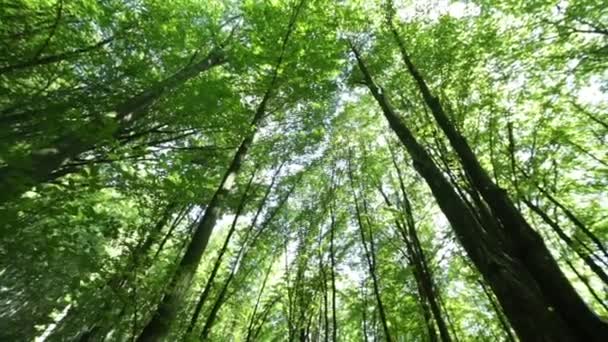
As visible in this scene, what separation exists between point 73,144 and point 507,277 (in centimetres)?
392

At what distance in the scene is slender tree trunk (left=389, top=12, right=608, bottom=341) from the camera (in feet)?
5.89

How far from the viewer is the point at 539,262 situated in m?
2.25

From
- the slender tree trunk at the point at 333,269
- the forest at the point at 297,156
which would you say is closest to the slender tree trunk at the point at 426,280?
the forest at the point at 297,156

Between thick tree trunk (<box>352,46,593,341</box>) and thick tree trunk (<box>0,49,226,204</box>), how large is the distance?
8.52 ft

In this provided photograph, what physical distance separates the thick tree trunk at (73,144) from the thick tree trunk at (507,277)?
260 centimetres

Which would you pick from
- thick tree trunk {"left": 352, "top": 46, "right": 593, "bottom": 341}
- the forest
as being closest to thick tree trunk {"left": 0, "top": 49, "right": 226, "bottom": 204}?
the forest

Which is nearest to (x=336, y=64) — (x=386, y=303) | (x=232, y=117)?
(x=232, y=117)

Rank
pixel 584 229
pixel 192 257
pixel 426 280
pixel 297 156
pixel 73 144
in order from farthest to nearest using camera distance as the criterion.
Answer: pixel 297 156, pixel 584 229, pixel 426 280, pixel 192 257, pixel 73 144

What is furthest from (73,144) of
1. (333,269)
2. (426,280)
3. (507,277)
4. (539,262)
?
(333,269)

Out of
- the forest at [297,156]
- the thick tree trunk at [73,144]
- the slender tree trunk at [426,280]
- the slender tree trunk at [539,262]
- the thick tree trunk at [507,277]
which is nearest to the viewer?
the thick tree trunk at [507,277]

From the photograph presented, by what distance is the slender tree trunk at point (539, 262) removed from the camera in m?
1.79

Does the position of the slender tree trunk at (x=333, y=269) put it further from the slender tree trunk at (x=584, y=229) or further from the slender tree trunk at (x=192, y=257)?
the slender tree trunk at (x=584, y=229)

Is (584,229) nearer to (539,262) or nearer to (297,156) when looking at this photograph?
(297,156)

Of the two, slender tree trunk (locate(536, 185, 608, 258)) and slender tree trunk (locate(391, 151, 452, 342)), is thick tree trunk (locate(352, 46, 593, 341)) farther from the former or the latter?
slender tree trunk (locate(536, 185, 608, 258))
